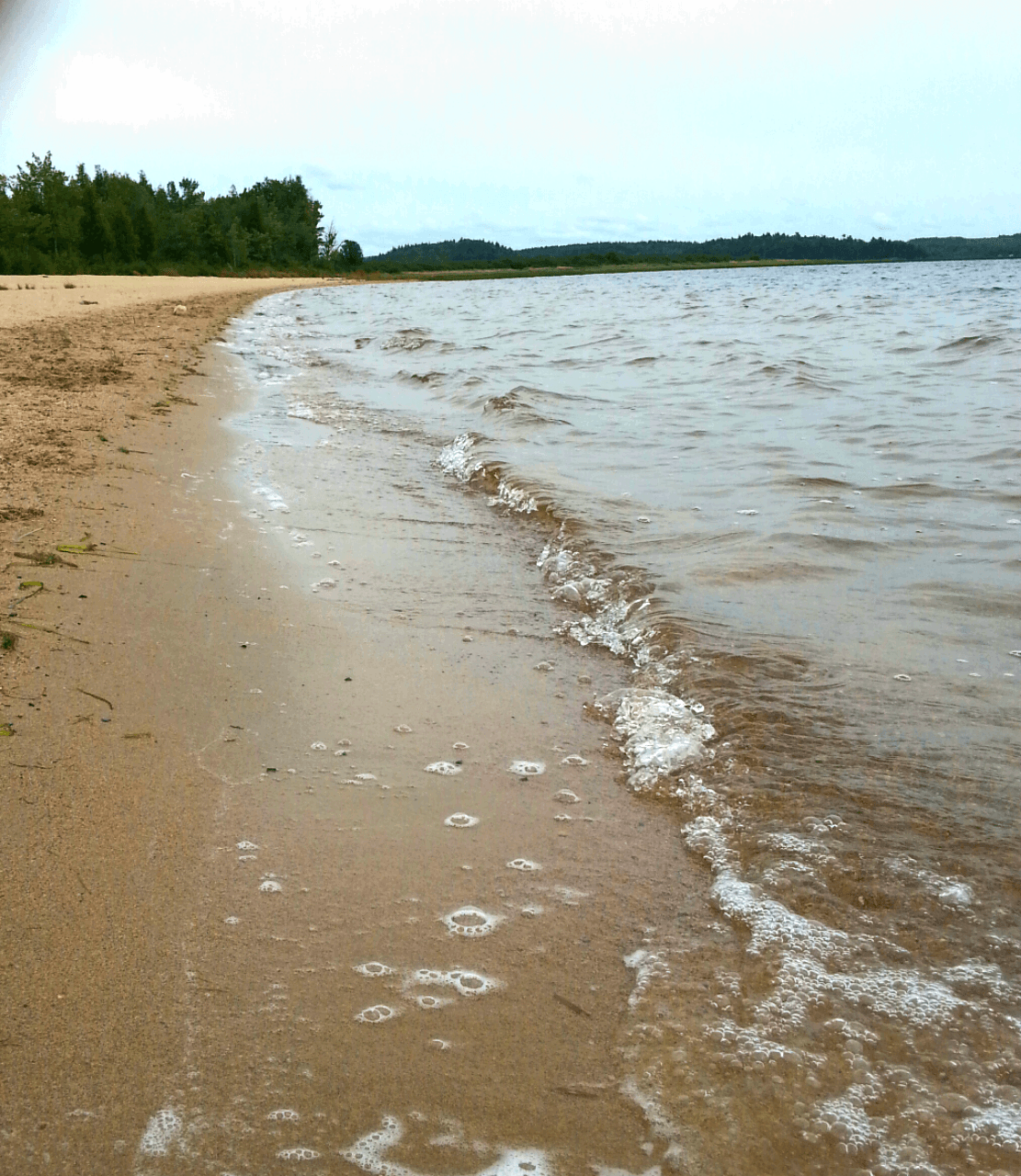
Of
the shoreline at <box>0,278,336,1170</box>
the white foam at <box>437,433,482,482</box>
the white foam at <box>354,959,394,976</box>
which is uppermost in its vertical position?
the white foam at <box>437,433,482,482</box>

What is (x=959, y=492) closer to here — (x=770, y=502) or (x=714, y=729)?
(x=770, y=502)

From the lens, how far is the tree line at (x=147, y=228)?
51406 mm

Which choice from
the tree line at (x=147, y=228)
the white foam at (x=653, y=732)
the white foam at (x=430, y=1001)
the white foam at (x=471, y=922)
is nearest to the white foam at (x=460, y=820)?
the white foam at (x=471, y=922)

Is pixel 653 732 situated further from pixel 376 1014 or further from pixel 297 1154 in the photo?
pixel 297 1154

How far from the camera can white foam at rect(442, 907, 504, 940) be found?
190cm

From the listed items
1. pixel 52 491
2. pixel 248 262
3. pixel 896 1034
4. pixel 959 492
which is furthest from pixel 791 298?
pixel 248 262

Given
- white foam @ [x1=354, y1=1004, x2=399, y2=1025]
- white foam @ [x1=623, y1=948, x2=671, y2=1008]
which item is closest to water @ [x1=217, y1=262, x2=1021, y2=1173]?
white foam @ [x1=623, y1=948, x2=671, y2=1008]

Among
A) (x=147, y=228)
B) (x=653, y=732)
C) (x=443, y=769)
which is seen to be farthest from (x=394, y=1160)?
(x=147, y=228)

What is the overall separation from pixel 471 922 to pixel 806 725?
1369mm

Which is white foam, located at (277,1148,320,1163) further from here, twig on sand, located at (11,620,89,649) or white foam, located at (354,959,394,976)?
twig on sand, located at (11,620,89,649)

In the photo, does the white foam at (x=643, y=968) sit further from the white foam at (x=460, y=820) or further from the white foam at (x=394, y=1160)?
the white foam at (x=460, y=820)

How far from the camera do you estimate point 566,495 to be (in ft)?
18.8

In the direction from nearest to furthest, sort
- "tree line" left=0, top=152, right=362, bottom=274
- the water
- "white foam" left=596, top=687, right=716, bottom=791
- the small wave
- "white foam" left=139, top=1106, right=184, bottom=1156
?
1. "white foam" left=139, top=1106, right=184, bottom=1156
2. the water
3. "white foam" left=596, top=687, right=716, bottom=791
4. the small wave
5. "tree line" left=0, top=152, right=362, bottom=274

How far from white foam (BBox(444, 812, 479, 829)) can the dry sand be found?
0.09 ft
